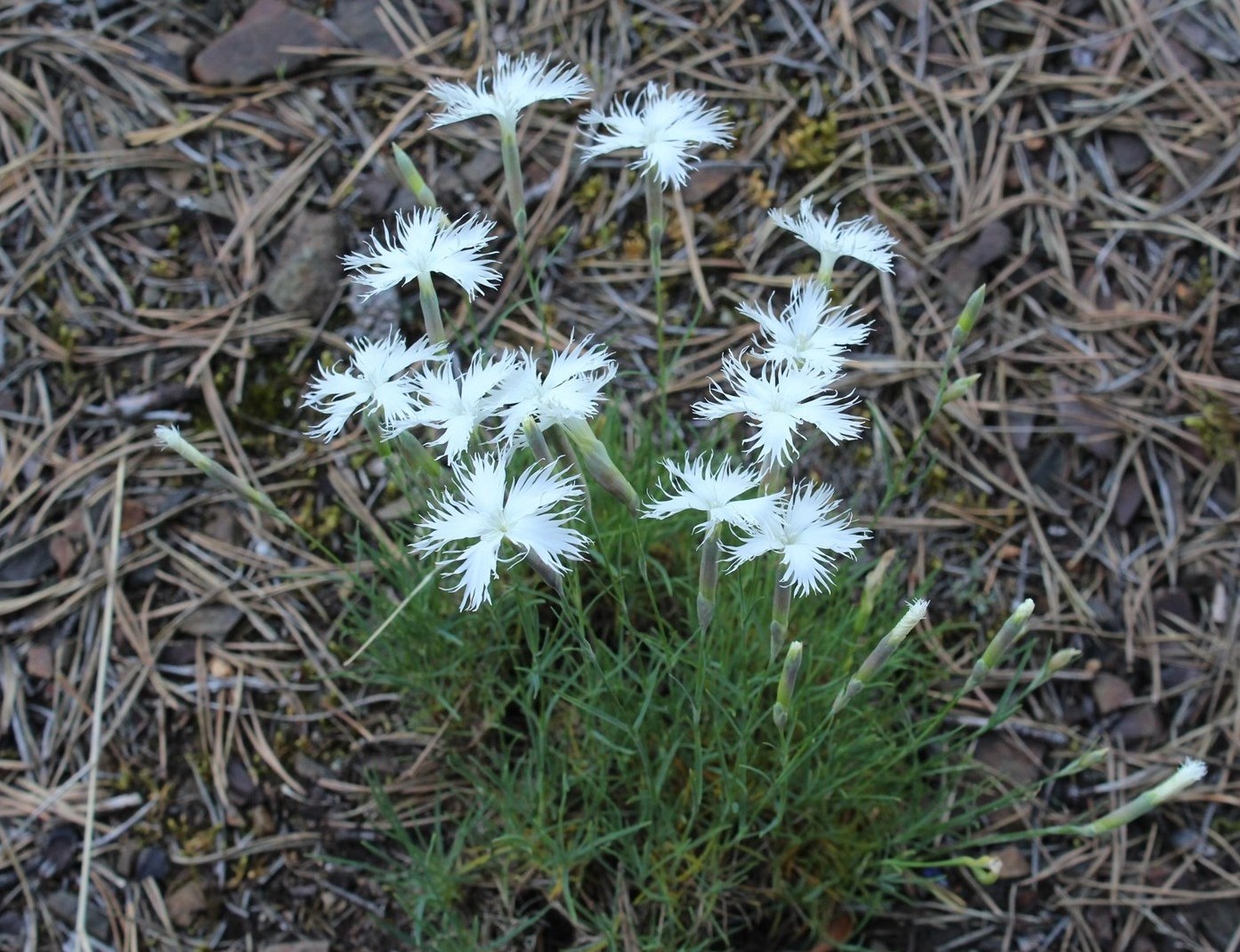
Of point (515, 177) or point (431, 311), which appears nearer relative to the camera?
point (431, 311)

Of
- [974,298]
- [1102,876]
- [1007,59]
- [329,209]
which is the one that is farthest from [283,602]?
[1007,59]

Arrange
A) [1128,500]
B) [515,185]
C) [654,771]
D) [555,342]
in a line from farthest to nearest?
[555,342] → [1128,500] → [654,771] → [515,185]

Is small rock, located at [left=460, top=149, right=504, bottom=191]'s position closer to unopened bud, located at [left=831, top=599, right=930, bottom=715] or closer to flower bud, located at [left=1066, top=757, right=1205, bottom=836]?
unopened bud, located at [left=831, top=599, right=930, bottom=715]

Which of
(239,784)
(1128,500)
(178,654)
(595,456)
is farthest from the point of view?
(1128,500)

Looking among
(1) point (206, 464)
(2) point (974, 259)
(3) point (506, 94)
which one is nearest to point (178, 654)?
(1) point (206, 464)

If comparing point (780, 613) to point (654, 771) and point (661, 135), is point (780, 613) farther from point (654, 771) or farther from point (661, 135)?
point (661, 135)

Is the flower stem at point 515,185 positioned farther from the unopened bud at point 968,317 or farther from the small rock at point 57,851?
the small rock at point 57,851

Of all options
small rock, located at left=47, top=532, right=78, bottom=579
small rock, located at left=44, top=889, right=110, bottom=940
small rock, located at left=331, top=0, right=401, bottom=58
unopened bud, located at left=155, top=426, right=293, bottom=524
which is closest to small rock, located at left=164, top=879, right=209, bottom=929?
small rock, located at left=44, top=889, right=110, bottom=940
